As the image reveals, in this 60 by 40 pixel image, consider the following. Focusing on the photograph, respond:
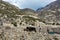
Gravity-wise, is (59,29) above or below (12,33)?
below

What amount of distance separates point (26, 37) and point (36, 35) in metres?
3.48

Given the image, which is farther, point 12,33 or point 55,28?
point 55,28

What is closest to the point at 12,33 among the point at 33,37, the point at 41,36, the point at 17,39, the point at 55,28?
the point at 17,39

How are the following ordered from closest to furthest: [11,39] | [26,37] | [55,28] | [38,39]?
[11,39]
[26,37]
[38,39]
[55,28]

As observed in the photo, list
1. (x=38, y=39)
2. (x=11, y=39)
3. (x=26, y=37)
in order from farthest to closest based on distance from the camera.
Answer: (x=38, y=39), (x=26, y=37), (x=11, y=39)

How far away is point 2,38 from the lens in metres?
29.4

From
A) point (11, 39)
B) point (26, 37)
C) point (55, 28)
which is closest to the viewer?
point (11, 39)

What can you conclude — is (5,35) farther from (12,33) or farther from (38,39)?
(38,39)

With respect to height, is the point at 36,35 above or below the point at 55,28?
above

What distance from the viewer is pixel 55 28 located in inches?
6988

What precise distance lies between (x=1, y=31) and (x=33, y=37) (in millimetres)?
4808

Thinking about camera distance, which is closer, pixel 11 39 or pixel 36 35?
pixel 11 39

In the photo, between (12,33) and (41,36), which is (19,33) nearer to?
(12,33)

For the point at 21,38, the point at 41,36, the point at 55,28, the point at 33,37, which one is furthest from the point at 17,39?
the point at 55,28
